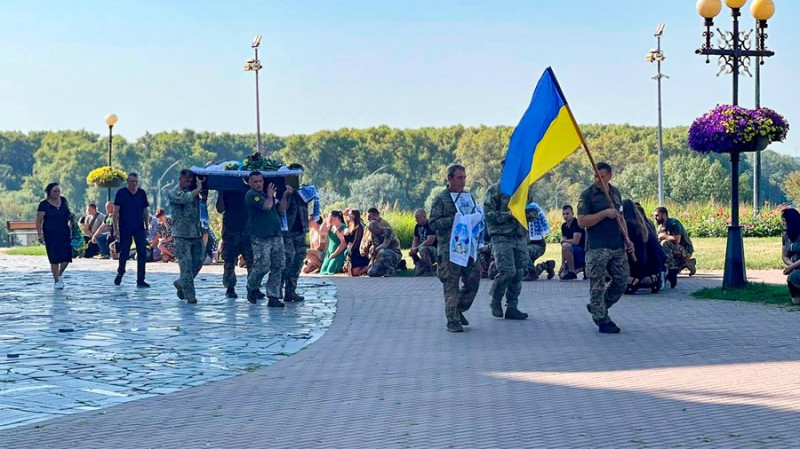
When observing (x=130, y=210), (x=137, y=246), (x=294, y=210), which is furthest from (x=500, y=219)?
(x=137, y=246)

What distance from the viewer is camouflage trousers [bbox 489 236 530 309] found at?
555 inches

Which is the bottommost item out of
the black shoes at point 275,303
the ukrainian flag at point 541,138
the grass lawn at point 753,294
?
the black shoes at point 275,303

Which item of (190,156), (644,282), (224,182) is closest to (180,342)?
(224,182)

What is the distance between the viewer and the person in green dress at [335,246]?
23.4 metres

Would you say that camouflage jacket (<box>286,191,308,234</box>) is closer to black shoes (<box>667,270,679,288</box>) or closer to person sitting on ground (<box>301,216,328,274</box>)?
black shoes (<box>667,270,679,288</box>)

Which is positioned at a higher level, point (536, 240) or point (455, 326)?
point (536, 240)

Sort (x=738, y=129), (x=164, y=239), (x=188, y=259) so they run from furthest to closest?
1. (x=164, y=239)
2. (x=188, y=259)
3. (x=738, y=129)

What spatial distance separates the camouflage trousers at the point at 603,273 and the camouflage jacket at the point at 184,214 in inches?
234

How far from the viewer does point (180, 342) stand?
503 inches

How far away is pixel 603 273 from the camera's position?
12703 mm

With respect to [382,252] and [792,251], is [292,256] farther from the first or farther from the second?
[792,251]

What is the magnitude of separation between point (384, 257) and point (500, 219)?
28.2 feet

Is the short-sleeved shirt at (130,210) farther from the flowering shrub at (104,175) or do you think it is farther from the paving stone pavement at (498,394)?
the flowering shrub at (104,175)

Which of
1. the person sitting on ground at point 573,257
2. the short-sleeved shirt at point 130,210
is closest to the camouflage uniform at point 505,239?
the person sitting on ground at point 573,257
